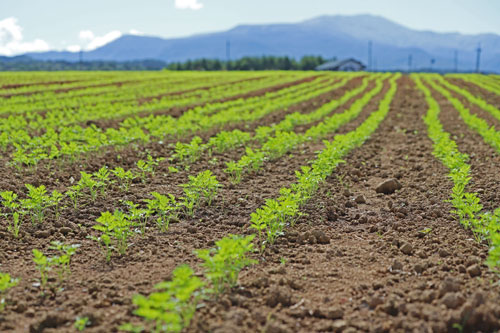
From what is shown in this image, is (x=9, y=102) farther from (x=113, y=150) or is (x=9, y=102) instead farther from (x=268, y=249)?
(x=268, y=249)

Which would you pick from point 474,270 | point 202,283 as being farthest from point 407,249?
point 202,283

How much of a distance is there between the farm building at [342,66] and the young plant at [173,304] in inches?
3146

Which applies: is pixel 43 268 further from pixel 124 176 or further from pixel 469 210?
pixel 469 210

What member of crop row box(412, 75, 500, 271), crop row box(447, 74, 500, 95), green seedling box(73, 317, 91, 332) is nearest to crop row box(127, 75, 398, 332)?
green seedling box(73, 317, 91, 332)

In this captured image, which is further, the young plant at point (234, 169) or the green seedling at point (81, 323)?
the young plant at point (234, 169)

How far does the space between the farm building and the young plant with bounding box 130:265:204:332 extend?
79896 millimetres

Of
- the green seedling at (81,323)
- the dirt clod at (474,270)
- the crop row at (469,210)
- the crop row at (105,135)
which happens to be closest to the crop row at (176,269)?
the green seedling at (81,323)

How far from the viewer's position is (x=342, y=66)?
85.7 meters

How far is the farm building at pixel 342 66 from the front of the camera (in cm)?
8136

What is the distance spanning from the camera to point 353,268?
4523 mm

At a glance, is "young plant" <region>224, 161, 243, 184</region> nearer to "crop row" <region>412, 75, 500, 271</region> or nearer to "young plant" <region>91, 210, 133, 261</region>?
"young plant" <region>91, 210, 133, 261</region>

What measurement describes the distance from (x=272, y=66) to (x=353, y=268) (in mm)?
83530

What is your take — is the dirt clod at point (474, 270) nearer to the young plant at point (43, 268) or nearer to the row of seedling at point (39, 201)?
the young plant at point (43, 268)

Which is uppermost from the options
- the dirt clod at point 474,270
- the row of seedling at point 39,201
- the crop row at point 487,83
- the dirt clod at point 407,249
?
the crop row at point 487,83
